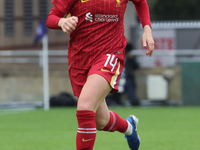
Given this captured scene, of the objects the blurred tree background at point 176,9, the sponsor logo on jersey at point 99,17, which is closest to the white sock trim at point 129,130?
the sponsor logo on jersey at point 99,17

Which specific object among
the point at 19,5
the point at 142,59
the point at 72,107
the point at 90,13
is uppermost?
the point at 90,13

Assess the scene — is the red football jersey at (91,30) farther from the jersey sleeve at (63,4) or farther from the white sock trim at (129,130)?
the white sock trim at (129,130)

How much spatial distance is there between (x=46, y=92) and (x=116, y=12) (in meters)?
8.42

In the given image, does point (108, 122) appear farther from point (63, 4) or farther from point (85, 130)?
point (63, 4)

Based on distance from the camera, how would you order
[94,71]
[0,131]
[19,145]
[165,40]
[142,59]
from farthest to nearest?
[165,40]
[142,59]
[0,131]
[19,145]
[94,71]

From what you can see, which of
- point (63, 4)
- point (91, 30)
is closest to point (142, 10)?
point (91, 30)

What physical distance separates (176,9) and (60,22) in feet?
91.9

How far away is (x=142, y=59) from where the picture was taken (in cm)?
1434

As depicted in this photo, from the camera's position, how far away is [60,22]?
3.62m

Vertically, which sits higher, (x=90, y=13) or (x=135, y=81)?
(x=90, y=13)

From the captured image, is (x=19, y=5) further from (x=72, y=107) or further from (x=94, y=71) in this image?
(x=94, y=71)

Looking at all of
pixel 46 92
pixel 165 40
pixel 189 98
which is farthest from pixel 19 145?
pixel 165 40

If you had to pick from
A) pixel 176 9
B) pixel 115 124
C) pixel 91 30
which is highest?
pixel 91 30

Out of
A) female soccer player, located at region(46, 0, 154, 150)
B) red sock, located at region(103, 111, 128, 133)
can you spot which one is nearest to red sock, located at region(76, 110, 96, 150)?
female soccer player, located at region(46, 0, 154, 150)
